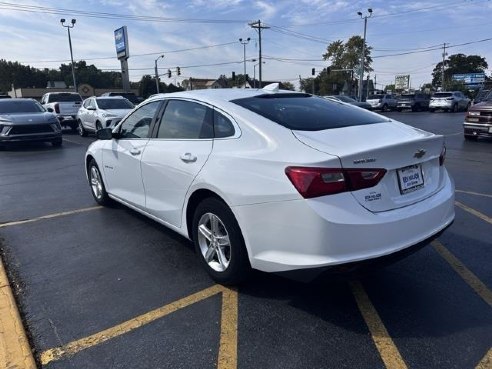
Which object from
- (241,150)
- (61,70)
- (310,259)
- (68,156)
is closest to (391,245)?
(310,259)

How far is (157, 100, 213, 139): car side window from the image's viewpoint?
3881 millimetres

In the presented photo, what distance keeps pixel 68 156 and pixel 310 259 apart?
10918 millimetres

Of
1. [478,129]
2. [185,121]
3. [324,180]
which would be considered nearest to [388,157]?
[324,180]

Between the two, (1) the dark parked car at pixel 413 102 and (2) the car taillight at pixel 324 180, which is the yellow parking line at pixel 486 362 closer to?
(2) the car taillight at pixel 324 180

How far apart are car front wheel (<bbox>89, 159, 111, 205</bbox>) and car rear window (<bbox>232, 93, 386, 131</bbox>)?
2948 mm

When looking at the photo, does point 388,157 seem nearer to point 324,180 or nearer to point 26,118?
point 324,180

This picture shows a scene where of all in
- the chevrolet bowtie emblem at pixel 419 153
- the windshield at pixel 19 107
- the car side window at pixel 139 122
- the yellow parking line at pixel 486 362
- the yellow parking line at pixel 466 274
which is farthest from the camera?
the windshield at pixel 19 107

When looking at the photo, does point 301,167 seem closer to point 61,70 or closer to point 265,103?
point 265,103

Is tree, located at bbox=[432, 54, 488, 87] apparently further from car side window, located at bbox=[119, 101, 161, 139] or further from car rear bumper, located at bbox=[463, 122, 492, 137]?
car side window, located at bbox=[119, 101, 161, 139]

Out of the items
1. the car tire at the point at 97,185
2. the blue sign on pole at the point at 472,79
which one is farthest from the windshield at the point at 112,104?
the blue sign on pole at the point at 472,79

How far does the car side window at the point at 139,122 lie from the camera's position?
187 inches

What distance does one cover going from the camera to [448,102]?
37.5m

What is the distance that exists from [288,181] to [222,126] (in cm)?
102

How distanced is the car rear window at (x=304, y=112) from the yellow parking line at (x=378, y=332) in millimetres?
1384
